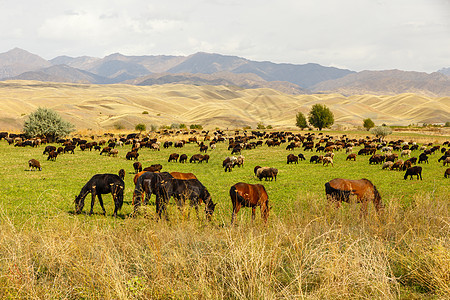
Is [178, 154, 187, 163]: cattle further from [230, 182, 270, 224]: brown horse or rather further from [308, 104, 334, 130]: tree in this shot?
[308, 104, 334, 130]: tree

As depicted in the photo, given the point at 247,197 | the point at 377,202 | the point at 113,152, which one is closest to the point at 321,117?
the point at 113,152

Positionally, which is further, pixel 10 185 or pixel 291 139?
pixel 291 139

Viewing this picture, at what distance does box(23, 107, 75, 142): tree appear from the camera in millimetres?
43625

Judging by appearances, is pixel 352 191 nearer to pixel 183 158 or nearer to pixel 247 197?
pixel 247 197

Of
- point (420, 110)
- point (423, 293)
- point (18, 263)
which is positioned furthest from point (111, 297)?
point (420, 110)

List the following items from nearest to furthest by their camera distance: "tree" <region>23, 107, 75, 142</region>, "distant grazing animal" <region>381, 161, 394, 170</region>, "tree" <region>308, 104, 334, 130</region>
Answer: "distant grazing animal" <region>381, 161, 394, 170</region> → "tree" <region>23, 107, 75, 142</region> → "tree" <region>308, 104, 334, 130</region>

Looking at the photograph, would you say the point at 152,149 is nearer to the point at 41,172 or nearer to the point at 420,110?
the point at 41,172

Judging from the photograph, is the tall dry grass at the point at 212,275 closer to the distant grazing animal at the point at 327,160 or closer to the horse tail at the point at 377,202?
the horse tail at the point at 377,202

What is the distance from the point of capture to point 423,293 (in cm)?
484

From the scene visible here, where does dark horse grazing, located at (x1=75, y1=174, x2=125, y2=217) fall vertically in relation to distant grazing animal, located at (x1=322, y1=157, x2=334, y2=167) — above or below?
above

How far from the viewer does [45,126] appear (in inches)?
1730

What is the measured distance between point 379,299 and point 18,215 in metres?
11.6

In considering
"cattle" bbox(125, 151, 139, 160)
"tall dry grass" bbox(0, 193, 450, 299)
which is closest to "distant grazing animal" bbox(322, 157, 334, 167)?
"cattle" bbox(125, 151, 139, 160)

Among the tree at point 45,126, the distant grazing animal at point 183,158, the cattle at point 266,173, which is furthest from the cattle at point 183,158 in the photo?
the tree at point 45,126
